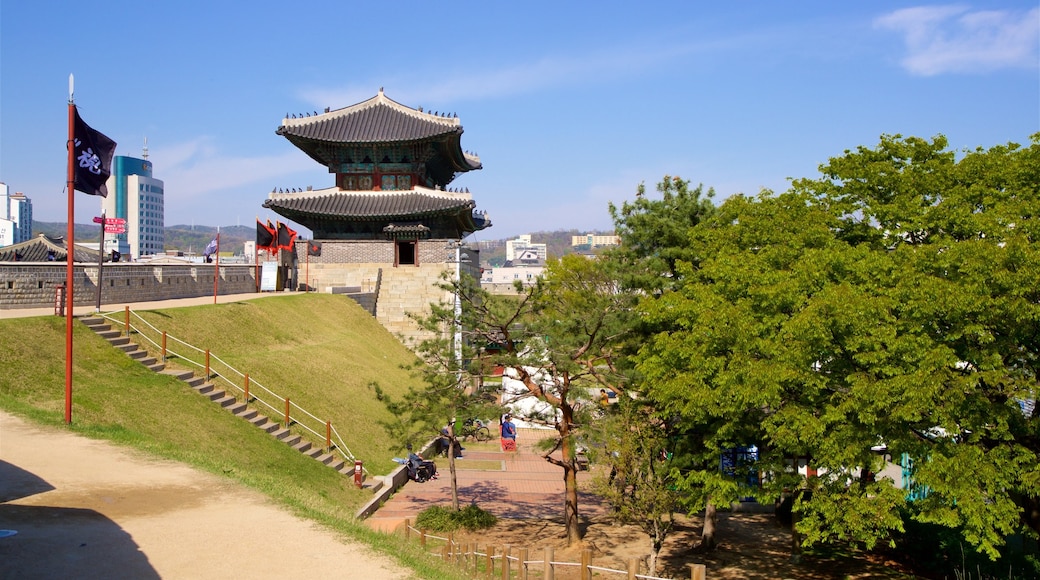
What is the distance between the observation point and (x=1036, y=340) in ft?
45.8

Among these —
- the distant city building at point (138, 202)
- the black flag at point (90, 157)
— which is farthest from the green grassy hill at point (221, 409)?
the distant city building at point (138, 202)

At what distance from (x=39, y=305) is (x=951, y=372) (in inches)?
988

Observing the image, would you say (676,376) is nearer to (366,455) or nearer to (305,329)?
(366,455)

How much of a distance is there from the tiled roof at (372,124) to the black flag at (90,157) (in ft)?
85.8

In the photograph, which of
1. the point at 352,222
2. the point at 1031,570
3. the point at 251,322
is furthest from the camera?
the point at 352,222

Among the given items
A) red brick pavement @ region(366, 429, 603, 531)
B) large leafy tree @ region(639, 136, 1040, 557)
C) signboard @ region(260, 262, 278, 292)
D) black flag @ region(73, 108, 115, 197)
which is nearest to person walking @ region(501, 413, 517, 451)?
red brick pavement @ region(366, 429, 603, 531)

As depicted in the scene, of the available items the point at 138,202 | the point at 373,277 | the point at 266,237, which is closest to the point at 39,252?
the point at 266,237

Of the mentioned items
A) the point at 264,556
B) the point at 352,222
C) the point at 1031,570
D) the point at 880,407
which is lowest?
the point at 1031,570

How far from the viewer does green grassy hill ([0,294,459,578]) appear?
15.2 m

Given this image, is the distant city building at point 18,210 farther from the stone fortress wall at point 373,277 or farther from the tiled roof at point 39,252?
the stone fortress wall at point 373,277

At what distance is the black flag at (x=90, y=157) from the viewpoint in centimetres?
1548

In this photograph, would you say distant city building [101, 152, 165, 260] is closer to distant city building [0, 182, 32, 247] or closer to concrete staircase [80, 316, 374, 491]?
distant city building [0, 182, 32, 247]

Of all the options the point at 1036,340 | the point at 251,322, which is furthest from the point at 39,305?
the point at 1036,340

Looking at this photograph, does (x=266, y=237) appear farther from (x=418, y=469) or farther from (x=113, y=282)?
(x=418, y=469)
